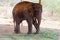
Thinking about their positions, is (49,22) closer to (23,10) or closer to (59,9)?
(59,9)

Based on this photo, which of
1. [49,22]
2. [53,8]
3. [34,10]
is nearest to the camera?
[34,10]

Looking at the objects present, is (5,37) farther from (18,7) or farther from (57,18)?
(57,18)

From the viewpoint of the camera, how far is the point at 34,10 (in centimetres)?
655

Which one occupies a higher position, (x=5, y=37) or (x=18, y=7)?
(x=18, y=7)

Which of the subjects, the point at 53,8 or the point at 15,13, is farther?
the point at 53,8

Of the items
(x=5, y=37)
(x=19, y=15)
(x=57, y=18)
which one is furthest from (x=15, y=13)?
(x=57, y=18)

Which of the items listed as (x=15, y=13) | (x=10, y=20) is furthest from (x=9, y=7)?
(x=15, y=13)

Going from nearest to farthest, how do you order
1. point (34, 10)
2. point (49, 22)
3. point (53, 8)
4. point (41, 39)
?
point (41, 39) < point (34, 10) < point (49, 22) < point (53, 8)

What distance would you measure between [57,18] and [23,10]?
5.03 meters

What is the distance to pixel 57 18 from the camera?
11422 millimetres

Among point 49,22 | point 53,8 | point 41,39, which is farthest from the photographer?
point 53,8

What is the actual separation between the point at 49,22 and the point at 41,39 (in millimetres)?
4767

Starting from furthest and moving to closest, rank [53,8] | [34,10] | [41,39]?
[53,8] < [34,10] < [41,39]

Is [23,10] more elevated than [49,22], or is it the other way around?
[23,10]
